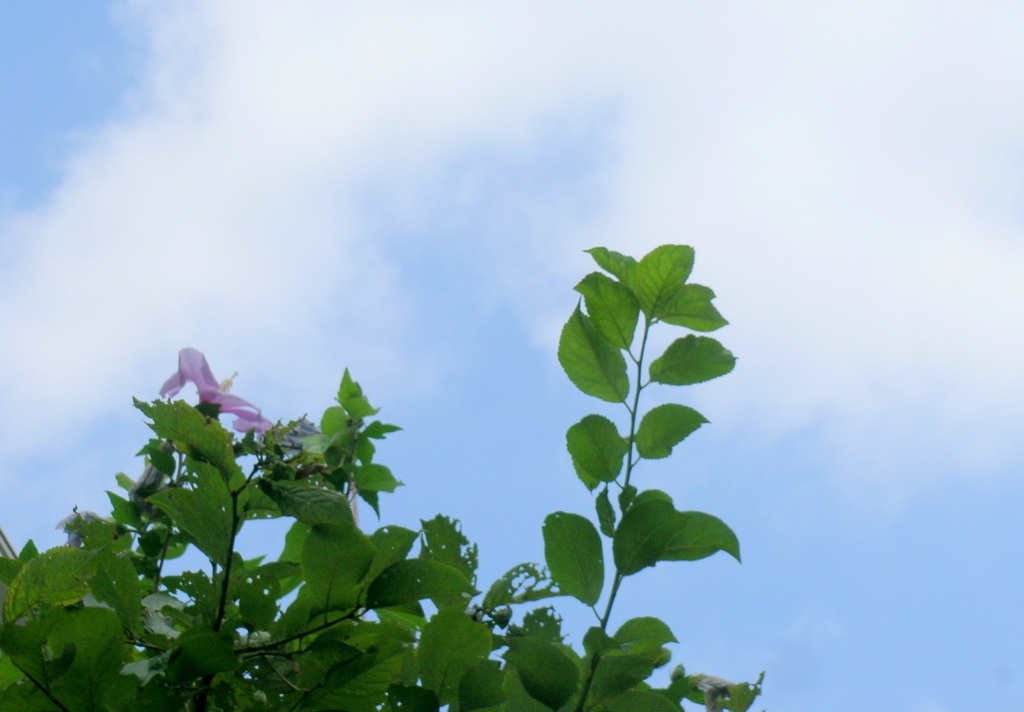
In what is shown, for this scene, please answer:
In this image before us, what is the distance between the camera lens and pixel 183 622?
3.01ft

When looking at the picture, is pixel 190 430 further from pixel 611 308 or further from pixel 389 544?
pixel 611 308

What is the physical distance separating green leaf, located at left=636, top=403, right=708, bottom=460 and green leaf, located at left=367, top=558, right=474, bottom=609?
0.79 ft

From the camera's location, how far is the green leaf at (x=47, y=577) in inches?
29.7

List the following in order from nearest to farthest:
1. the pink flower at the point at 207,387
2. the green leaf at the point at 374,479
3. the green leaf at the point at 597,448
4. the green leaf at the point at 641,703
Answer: the green leaf at the point at 641,703
the green leaf at the point at 597,448
the pink flower at the point at 207,387
the green leaf at the point at 374,479

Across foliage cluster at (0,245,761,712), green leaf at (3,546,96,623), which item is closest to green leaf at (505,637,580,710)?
foliage cluster at (0,245,761,712)

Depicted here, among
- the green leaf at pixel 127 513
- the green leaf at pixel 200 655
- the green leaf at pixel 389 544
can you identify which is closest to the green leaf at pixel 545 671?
the green leaf at pixel 389 544

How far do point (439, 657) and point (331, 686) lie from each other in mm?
92

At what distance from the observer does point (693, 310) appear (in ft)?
3.21

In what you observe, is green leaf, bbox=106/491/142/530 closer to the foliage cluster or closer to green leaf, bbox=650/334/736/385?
the foliage cluster

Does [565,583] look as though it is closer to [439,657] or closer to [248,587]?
[439,657]

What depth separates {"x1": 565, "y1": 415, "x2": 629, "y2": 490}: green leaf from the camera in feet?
3.00

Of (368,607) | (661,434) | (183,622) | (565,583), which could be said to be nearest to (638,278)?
(661,434)

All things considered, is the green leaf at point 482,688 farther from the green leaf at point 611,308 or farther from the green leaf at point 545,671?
the green leaf at point 611,308

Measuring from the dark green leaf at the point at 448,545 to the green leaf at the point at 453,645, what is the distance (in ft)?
0.59
